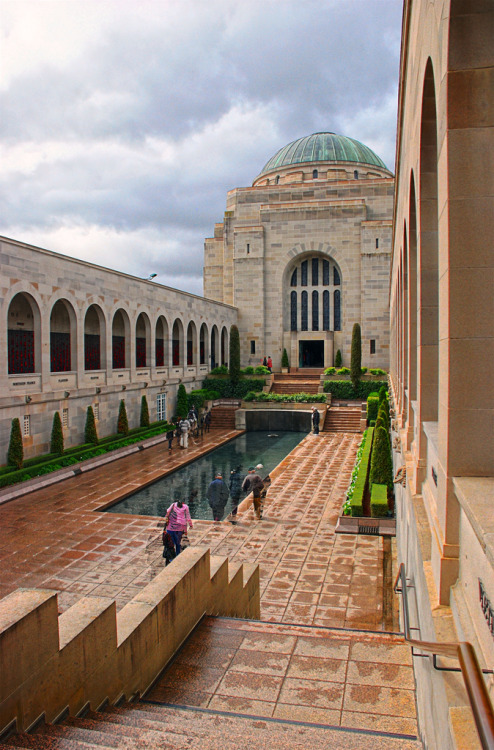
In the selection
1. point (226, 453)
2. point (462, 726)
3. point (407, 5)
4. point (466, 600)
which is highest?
point (407, 5)

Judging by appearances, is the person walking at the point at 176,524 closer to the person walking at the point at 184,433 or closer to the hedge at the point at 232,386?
the person walking at the point at 184,433

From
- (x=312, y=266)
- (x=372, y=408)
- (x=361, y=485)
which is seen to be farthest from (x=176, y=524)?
(x=312, y=266)

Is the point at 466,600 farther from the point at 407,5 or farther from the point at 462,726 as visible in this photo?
the point at 407,5

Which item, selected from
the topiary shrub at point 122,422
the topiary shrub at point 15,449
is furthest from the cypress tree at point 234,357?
the topiary shrub at point 15,449

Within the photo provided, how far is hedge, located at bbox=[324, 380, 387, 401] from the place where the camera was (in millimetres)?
34719

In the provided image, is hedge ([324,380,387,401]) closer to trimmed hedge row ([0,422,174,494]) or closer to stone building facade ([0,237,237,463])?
stone building facade ([0,237,237,463])

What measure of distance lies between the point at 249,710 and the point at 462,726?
3.10 meters

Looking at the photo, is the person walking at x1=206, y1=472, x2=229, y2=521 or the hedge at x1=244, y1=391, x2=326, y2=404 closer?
the person walking at x1=206, y1=472, x2=229, y2=521

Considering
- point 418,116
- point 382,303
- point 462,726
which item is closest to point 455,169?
point 418,116

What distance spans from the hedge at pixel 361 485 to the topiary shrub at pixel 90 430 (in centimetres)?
1105

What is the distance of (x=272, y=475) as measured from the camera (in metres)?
19.2

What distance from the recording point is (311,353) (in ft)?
159

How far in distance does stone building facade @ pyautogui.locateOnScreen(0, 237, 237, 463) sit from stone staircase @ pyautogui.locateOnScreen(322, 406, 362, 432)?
9099 mm

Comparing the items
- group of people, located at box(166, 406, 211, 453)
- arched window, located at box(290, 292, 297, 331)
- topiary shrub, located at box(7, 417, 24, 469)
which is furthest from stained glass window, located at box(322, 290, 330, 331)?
topiary shrub, located at box(7, 417, 24, 469)
